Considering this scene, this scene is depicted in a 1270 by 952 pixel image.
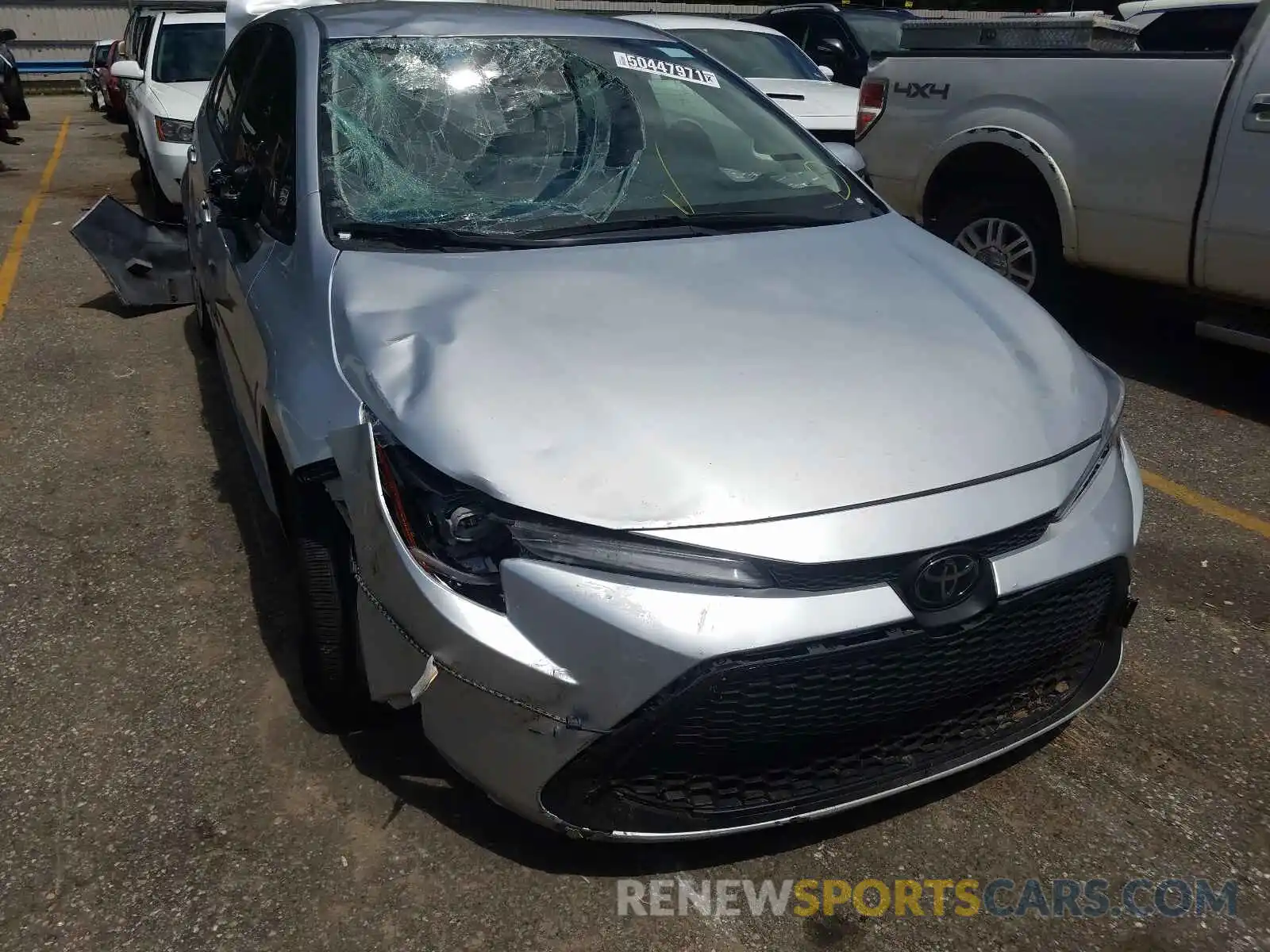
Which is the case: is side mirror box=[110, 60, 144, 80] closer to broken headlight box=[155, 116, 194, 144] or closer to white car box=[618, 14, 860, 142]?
broken headlight box=[155, 116, 194, 144]

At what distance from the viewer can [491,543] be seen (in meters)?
2.10

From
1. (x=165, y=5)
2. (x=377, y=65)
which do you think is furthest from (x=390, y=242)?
(x=165, y=5)

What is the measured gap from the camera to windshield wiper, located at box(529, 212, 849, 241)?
9.86 feet

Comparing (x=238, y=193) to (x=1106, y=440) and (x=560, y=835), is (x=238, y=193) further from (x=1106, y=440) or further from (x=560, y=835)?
(x=1106, y=440)

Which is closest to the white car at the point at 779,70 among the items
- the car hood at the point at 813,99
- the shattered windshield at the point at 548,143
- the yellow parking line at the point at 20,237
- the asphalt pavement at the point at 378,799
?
the car hood at the point at 813,99

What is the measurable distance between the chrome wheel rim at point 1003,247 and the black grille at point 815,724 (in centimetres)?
365

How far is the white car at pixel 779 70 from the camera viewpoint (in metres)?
8.36

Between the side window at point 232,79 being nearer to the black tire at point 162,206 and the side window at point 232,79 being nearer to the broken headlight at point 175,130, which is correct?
the broken headlight at point 175,130

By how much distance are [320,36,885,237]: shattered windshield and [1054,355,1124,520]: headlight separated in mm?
941

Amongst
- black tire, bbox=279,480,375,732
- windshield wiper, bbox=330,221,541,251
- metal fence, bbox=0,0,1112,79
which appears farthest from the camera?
metal fence, bbox=0,0,1112,79

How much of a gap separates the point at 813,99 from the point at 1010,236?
3.28 m

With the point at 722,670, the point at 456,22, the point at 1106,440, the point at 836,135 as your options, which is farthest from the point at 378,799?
the point at 836,135

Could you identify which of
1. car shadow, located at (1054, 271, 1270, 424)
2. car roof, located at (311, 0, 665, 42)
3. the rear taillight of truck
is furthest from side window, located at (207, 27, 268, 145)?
car shadow, located at (1054, 271, 1270, 424)

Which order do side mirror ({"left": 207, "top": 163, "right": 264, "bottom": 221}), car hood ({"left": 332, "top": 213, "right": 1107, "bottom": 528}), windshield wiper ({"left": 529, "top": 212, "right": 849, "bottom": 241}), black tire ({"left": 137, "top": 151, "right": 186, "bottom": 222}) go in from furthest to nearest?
black tire ({"left": 137, "top": 151, "right": 186, "bottom": 222}) < side mirror ({"left": 207, "top": 163, "right": 264, "bottom": 221}) < windshield wiper ({"left": 529, "top": 212, "right": 849, "bottom": 241}) < car hood ({"left": 332, "top": 213, "right": 1107, "bottom": 528})
